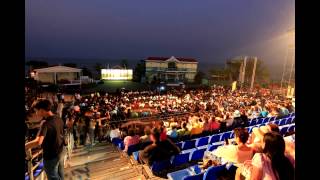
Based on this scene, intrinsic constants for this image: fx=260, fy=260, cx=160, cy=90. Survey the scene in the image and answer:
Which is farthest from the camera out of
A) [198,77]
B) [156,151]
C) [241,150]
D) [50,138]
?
[198,77]

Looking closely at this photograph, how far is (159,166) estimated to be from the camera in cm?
482

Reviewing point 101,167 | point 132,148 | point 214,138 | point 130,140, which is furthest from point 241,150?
point 101,167

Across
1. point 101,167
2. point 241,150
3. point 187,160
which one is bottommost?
point 101,167

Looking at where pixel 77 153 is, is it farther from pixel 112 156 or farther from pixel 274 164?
pixel 274 164

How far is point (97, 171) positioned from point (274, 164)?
3931mm

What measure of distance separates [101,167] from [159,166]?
5.37 feet

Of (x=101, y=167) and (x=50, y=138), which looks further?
(x=101, y=167)

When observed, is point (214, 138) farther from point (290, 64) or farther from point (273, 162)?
point (290, 64)

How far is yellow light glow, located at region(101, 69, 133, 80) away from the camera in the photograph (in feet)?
145

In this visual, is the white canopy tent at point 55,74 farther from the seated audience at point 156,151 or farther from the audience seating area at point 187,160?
the seated audience at point 156,151

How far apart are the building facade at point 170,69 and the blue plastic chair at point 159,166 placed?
45982 mm

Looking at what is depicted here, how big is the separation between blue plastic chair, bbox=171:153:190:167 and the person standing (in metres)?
2.29

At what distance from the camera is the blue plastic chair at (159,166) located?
4.72 metres
